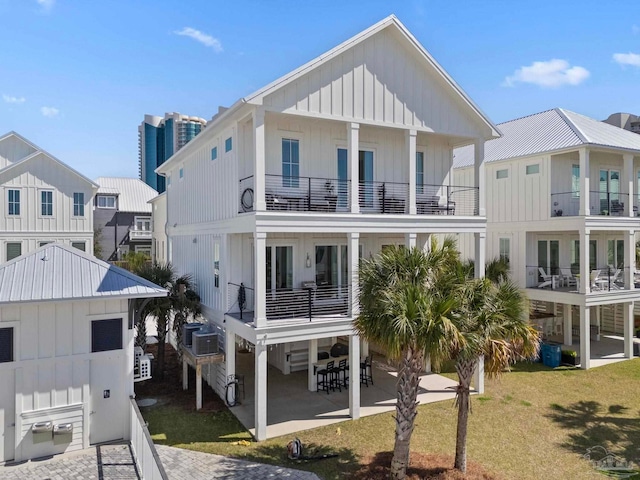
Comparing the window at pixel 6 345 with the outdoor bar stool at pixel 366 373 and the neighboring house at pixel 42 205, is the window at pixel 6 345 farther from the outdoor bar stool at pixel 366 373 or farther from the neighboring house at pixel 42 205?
the neighboring house at pixel 42 205

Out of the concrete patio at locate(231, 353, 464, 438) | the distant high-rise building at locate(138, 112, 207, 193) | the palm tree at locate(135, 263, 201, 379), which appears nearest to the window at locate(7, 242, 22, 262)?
the palm tree at locate(135, 263, 201, 379)

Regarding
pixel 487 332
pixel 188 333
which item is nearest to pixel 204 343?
pixel 188 333

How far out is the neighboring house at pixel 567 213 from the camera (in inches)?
728

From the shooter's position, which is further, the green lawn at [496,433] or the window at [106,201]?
the window at [106,201]

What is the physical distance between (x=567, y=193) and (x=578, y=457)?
12835 millimetres

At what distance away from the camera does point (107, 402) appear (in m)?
10.7

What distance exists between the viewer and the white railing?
292 inches

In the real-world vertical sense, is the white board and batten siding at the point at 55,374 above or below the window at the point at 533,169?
below

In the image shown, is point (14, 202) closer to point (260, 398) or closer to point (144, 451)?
point (260, 398)

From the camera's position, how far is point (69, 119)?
1873 cm

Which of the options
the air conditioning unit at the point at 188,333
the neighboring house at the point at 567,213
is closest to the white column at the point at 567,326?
the neighboring house at the point at 567,213

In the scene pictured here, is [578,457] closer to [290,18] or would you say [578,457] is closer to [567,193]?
[567,193]

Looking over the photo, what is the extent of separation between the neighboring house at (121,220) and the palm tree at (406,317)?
38176 millimetres

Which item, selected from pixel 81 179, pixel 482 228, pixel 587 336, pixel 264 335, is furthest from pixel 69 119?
pixel 587 336
